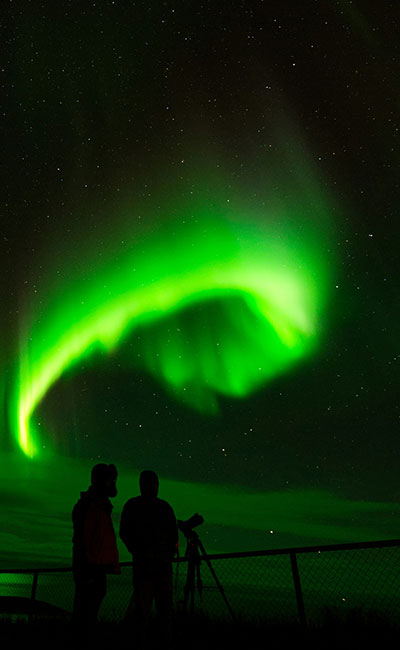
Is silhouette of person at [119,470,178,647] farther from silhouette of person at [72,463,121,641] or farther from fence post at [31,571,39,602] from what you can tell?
fence post at [31,571,39,602]

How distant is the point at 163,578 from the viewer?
15.6 feet

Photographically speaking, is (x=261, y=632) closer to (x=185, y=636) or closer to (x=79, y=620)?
(x=185, y=636)

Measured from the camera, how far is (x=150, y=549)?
4.73 meters

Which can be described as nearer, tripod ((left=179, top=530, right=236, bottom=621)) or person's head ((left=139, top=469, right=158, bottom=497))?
person's head ((left=139, top=469, right=158, bottom=497))

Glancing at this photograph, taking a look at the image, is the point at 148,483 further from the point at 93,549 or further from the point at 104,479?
the point at 93,549

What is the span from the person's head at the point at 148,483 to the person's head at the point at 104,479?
24 cm

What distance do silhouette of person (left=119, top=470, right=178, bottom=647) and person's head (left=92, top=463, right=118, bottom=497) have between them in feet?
0.60

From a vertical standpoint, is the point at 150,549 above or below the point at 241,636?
above

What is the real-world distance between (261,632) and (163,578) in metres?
1.40

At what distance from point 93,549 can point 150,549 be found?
414 millimetres

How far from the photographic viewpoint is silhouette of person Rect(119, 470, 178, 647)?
4723 millimetres

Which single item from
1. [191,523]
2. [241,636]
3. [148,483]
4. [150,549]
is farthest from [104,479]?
[191,523]

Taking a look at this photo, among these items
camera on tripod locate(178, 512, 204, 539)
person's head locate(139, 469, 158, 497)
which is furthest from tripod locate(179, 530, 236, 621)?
person's head locate(139, 469, 158, 497)

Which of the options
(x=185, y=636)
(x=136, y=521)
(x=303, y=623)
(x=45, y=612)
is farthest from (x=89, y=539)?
(x=45, y=612)
